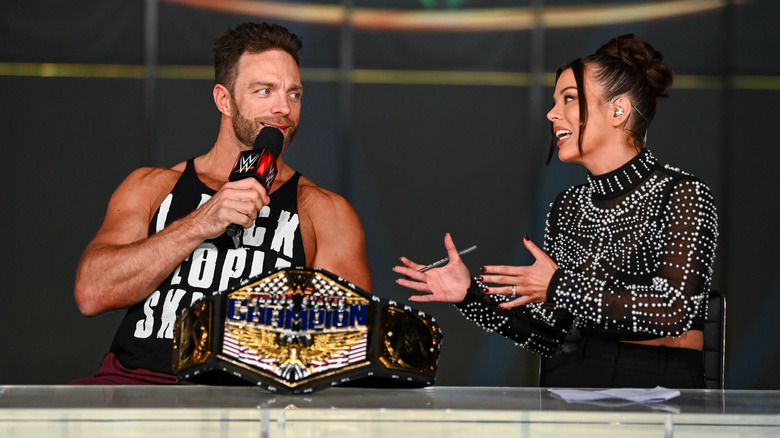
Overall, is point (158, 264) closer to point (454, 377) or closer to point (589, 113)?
point (589, 113)

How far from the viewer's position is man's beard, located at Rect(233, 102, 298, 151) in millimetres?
2334

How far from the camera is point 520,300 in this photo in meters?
1.89

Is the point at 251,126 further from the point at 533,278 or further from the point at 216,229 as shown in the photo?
the point at 533,278

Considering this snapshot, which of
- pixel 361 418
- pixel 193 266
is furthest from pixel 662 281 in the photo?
pixel 193 266

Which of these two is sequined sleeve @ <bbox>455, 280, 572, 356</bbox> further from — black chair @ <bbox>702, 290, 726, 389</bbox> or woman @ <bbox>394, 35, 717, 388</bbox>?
black chair @ <bbox>702, 290, 726, 389</bbox>

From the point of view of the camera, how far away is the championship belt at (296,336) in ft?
4.19

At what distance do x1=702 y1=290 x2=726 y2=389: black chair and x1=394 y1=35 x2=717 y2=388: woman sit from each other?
8.7 inches

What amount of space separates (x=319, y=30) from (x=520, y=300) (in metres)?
2.87

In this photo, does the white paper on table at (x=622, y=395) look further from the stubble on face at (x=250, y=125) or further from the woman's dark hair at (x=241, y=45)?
the woman's dark hair at (x=241, y=45)

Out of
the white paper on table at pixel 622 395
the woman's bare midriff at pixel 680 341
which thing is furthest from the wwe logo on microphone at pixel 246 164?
the woman's bare midriff at pixel 680 341

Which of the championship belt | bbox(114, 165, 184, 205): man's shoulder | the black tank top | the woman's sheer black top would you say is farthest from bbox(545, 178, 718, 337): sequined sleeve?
bbox(114, 165, 184, 205): man's shoulder

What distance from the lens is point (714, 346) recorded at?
2.24m

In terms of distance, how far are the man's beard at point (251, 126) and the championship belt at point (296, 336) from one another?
106cm

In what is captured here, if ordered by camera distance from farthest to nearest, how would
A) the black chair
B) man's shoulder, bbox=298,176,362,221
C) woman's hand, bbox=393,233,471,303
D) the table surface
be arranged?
man's shoulder, bbox=298,176,362,221 < the black chair < woman's hand, bbox=393,233,471,303 < the table surface
